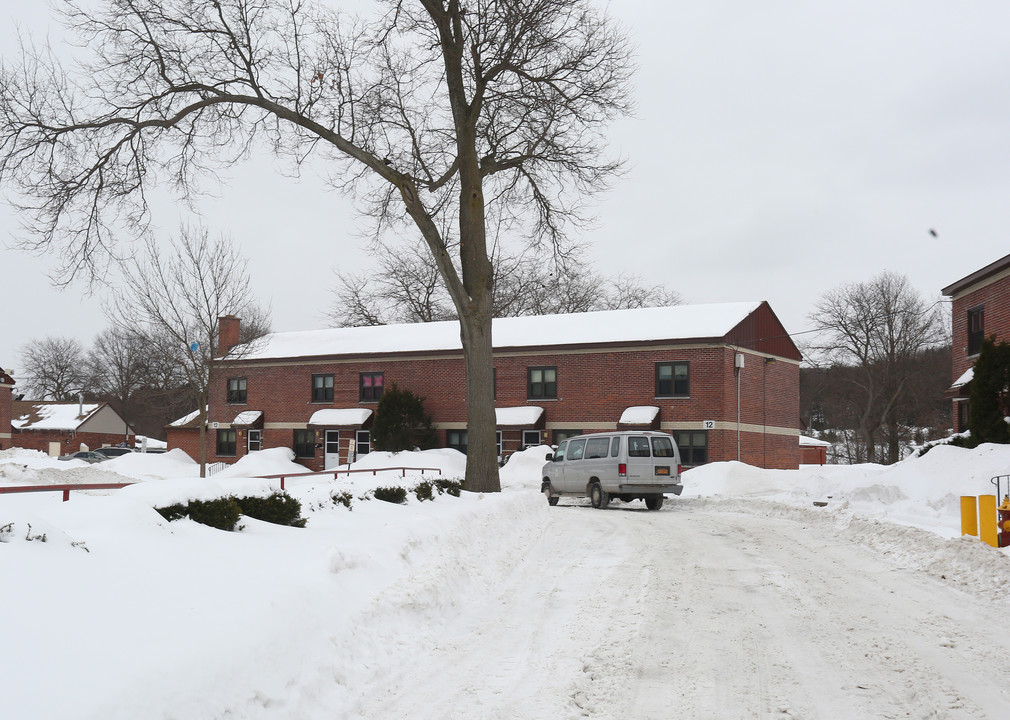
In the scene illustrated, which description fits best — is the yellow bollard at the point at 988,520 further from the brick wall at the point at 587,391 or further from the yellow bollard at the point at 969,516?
the brick wall at the point at 587,391

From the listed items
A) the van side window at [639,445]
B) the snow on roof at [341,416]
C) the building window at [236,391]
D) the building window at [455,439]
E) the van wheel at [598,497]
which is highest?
the building window at [236,391]

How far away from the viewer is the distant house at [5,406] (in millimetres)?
52219

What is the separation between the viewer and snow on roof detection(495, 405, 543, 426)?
1533 inches

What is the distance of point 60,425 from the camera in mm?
80375

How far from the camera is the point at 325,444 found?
4525cm

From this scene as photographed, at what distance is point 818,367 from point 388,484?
58.4 m

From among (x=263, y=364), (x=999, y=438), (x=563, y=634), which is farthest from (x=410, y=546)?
(x=263, y=364)

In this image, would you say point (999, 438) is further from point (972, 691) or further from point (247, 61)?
point (247, 61)

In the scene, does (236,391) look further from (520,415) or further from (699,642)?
(699,642)

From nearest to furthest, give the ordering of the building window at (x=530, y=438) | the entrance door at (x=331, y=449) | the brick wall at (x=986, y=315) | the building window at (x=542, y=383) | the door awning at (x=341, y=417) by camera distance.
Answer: the brick wall at (x=986, y=315) < the building window at (x=542, y=383) < the building window at (x=530, y=438) < the door awning at (x=341, y=417) < the entrance door at (x=331, y=449)

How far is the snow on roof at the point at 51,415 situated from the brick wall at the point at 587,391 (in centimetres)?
4080

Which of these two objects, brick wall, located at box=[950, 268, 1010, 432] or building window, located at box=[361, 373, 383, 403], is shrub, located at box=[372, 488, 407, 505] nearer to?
brick wall, located at box=[950, 268, 1010, 432]

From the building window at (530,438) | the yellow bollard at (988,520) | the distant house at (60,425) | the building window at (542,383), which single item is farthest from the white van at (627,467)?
the distant house at (60,425)

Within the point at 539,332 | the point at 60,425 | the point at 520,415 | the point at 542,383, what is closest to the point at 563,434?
the point at 520,415
